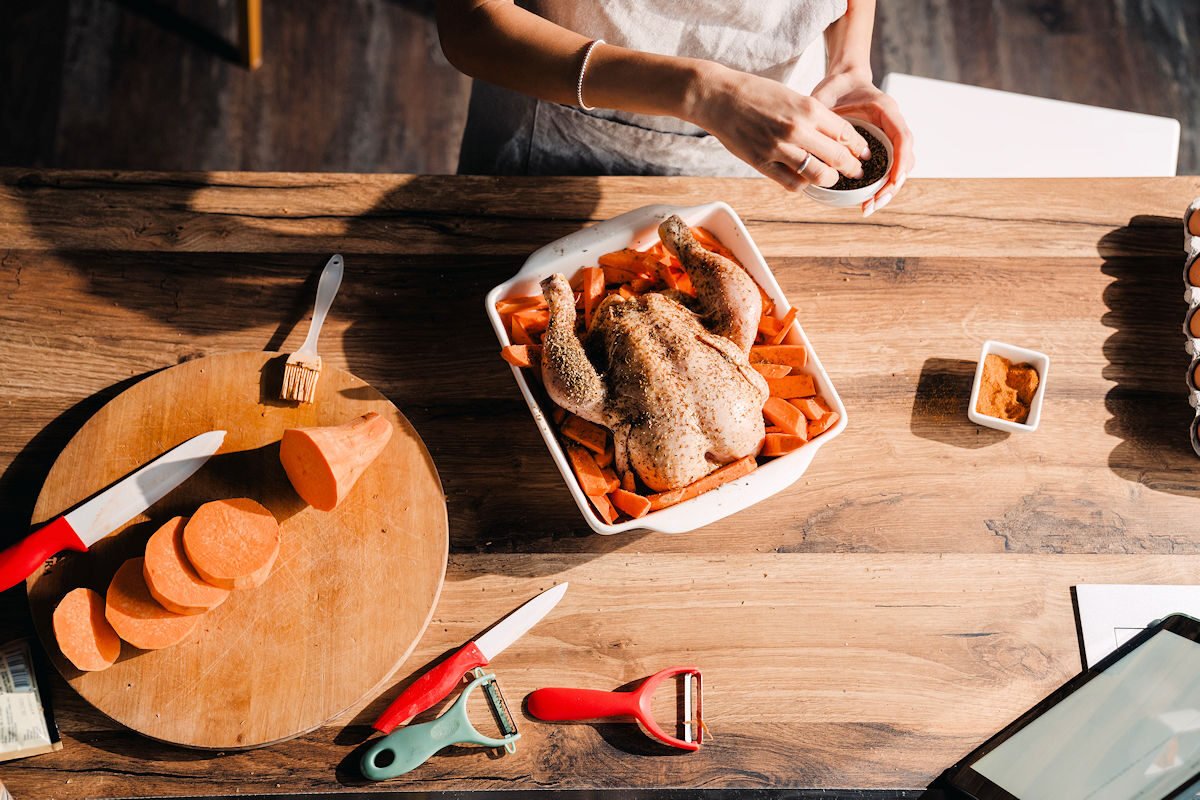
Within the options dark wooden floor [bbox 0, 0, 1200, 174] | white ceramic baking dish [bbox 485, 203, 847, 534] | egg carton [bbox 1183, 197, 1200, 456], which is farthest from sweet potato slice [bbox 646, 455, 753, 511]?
dark wooden floor [bbox 0, 0, 1200, 174]

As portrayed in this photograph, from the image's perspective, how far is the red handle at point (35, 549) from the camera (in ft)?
4.15

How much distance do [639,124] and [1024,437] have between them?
2.96 feet

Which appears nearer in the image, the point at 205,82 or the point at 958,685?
the point at 958,685

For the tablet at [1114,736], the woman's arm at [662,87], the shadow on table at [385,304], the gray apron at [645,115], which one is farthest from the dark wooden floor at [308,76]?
the tablet at [1114,736]

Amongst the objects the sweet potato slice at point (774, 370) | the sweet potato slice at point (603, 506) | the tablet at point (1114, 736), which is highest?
the sweet potato slice at point (774, 370)

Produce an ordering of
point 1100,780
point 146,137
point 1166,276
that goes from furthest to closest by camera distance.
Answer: point 146,137
point 1166,276
point 1100,780

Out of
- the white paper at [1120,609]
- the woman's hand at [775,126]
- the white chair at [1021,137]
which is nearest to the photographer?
the woman's hand at [775,126]

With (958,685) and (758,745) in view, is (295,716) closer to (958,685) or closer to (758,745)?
(758,745)

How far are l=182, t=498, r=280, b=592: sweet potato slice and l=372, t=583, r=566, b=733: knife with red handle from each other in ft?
0.95

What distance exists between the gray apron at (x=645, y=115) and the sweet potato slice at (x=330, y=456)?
2.21 feet

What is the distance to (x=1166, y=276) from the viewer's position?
160 cm

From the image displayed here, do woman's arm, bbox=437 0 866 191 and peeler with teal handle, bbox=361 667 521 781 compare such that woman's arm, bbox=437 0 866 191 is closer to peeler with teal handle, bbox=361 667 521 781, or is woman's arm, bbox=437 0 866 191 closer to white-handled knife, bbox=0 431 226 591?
white-handled knife, bbox=0 431 226 591

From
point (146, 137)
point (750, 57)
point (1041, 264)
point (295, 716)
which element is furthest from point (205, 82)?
point (1041, 264)

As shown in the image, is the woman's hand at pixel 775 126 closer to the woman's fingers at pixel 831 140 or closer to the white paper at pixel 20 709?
the woman's fingers at pixel 831 140
